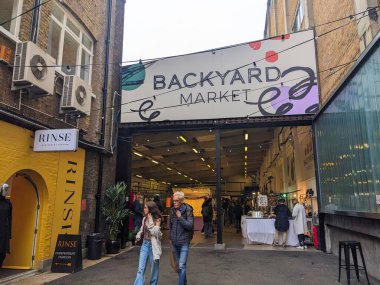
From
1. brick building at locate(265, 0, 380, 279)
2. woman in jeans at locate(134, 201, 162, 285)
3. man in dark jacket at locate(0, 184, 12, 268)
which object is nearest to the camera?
woman in jeans at locate(134, 201, 162, 285)

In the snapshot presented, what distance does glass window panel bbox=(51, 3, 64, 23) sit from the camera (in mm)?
8803

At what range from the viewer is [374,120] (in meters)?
6.03

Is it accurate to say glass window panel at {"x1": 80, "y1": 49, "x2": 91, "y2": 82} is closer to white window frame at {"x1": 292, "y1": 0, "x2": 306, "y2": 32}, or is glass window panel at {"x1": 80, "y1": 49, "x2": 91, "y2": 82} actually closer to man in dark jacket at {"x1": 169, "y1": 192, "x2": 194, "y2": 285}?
man in dark jacket at {"x1": 169, "y1": 192, "x2": 194, "y2": 285}

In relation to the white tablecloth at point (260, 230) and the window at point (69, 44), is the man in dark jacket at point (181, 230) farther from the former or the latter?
the white tablecloth at point (260, 230)

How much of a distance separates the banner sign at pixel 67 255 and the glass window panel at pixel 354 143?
6.20 m

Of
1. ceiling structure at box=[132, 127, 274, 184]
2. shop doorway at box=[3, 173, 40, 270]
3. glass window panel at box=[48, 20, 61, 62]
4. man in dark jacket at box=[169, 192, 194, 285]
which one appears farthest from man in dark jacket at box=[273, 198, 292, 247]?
glass window panel at box=[48, 20, 61, 62]

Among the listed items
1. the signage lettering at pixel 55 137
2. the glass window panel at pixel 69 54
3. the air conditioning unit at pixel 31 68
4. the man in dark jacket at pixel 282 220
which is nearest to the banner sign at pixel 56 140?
the signage lettering at pixel 55 137

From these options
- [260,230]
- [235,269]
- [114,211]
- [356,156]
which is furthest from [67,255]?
[260,230]

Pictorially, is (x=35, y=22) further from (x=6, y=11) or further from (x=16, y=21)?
(x=6, y=11)

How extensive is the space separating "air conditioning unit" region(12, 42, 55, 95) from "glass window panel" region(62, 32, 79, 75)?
2.08 m

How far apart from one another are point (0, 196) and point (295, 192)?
41.9ft

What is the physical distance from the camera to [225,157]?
24.2 m

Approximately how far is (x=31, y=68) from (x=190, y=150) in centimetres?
1355

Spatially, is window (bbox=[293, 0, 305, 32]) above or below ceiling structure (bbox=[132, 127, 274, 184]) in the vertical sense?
above
